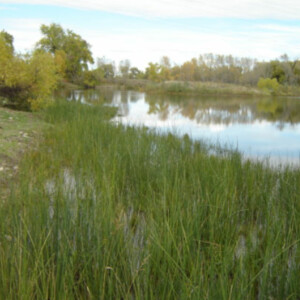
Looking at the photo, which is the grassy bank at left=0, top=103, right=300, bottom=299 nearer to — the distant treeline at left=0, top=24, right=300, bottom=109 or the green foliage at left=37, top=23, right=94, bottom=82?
the distant treeline at left=0, top=24, right=300, bottom=109

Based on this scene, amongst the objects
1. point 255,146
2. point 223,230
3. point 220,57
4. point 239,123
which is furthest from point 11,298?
point 220,57

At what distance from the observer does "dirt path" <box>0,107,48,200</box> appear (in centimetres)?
362

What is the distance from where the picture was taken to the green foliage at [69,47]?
3562cm

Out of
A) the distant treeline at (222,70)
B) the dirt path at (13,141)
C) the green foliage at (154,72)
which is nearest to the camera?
the dirt path at (13,141)

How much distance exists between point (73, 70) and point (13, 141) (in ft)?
107

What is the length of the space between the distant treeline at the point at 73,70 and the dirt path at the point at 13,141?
4.60 ft

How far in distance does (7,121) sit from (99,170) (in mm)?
4456

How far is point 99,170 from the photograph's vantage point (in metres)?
3.40

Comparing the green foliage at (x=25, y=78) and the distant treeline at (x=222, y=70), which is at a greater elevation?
the distant treeline at (x=222, y=70)

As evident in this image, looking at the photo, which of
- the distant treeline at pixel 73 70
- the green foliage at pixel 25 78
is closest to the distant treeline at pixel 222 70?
the distant treeline at pixel 73 70

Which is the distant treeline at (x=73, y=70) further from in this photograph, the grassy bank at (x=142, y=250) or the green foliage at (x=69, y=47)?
the grassy bank at (x=142, y=250)

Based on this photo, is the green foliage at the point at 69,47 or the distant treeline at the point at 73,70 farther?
the green foliage at the point at 69,47

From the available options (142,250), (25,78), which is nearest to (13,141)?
(25,78)

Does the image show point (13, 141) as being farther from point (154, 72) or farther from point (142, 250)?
point (154, 72)
